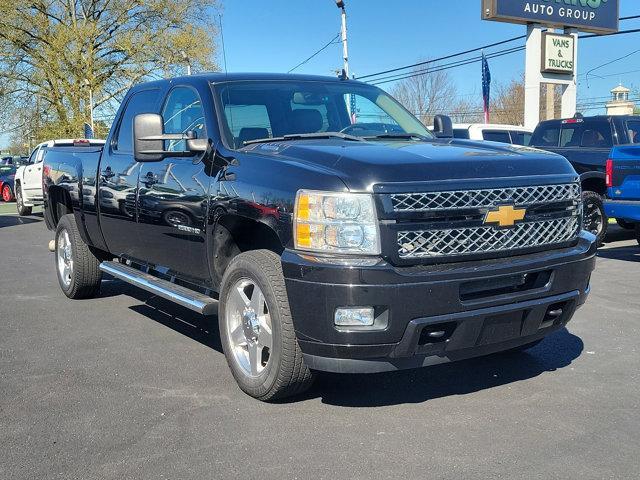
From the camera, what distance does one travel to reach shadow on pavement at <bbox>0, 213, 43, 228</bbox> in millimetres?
17109

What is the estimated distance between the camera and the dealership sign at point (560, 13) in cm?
2050

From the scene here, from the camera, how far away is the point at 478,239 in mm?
3762

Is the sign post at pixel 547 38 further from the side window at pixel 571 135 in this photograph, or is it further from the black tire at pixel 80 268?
the black tire at pixel 80 268

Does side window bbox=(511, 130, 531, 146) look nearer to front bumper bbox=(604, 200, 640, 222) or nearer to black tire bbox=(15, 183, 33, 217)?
front bumper bbox=(604, 200, 640, 222)

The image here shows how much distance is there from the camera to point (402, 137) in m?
4.99

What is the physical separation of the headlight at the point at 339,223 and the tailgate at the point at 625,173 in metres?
6.83

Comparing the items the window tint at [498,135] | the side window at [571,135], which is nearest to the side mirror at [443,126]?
the side window at [571,135]

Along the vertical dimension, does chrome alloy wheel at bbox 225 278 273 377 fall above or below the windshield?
below

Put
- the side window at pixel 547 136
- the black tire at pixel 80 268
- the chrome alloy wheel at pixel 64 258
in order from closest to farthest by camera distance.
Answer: the black tire at pixel 80 268, the chrome alloy wheel at pixel 64 258, the side window at pixel 547 136

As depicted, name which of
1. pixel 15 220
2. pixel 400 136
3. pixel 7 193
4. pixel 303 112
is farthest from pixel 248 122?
pixel 7 193

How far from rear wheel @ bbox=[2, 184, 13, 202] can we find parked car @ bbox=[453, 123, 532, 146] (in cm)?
2000

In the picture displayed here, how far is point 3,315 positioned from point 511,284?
16.3 feet

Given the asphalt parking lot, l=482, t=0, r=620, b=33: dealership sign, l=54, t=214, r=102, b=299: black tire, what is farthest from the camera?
l=482, t=0, r=620, b=33: dealership sign

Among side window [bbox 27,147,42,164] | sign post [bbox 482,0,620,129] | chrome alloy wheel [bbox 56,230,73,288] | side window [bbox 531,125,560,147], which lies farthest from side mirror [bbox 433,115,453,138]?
side window [bbox 27,147,42,164]
